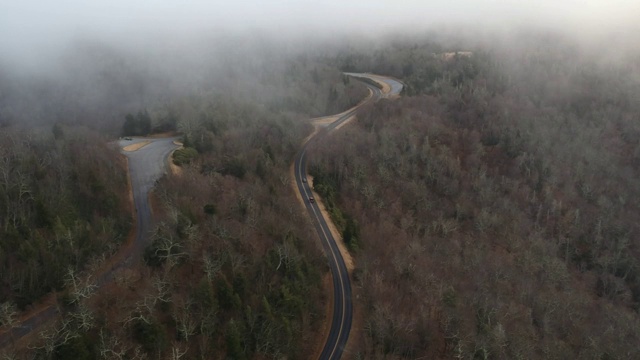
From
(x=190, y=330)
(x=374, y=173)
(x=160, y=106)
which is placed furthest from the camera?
(x=160, y=106)

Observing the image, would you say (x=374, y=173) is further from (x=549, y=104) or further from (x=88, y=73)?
(x=88, y=73)

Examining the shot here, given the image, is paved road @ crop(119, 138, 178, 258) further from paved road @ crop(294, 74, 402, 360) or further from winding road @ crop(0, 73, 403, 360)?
paved road @ crop(294, 74, 402, 360)

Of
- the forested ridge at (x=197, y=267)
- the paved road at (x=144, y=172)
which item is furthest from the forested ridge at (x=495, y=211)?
the paved road at (x=144, y=172)

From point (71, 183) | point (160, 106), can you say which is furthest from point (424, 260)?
point (160, 106)

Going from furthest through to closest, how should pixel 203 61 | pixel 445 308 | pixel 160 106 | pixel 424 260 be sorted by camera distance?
pixel 203 61
pixel 160 106
pixel 424 260
pixel 445 308

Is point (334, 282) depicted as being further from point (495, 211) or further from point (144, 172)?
point (495, 211)

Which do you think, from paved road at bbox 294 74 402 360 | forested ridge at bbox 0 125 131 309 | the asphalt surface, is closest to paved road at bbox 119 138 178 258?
the asphalt surface

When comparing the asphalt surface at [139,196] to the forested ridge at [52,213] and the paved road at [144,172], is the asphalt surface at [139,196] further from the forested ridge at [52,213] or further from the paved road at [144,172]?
the forested ridge at [52,213]

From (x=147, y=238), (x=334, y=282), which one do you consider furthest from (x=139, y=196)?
(x=334, y=282)
